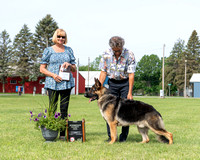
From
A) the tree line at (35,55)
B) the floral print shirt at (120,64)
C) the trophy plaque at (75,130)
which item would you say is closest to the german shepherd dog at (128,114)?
the floral print shirt at (120,64)

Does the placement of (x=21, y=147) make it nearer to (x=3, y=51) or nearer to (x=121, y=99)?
(x=121, y=99)

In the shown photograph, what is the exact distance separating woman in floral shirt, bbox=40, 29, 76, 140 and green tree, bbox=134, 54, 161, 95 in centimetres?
8091

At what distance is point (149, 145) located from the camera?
594 centimetres

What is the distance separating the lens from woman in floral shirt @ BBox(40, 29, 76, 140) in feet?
20.7

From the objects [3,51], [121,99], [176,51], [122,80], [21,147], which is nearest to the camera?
[21,147]

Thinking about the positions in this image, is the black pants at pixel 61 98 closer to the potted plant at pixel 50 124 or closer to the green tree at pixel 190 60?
the potted plant at pixel 50 124

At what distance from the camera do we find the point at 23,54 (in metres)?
56.7

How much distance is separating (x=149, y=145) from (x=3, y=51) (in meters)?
58.7

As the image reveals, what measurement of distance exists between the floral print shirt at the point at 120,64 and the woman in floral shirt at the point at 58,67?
0.86 metres

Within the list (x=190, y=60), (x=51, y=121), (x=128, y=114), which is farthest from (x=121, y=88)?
(x=190, y=60)

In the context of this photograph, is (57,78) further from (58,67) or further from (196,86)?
(196,86)

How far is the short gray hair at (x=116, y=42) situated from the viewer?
20.4 feet

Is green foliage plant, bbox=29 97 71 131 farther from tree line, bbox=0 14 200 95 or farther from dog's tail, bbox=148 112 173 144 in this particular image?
tree line, bbox=0 14 200 95

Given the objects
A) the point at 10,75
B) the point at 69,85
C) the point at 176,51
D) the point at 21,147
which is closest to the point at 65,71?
the point at 69,85
